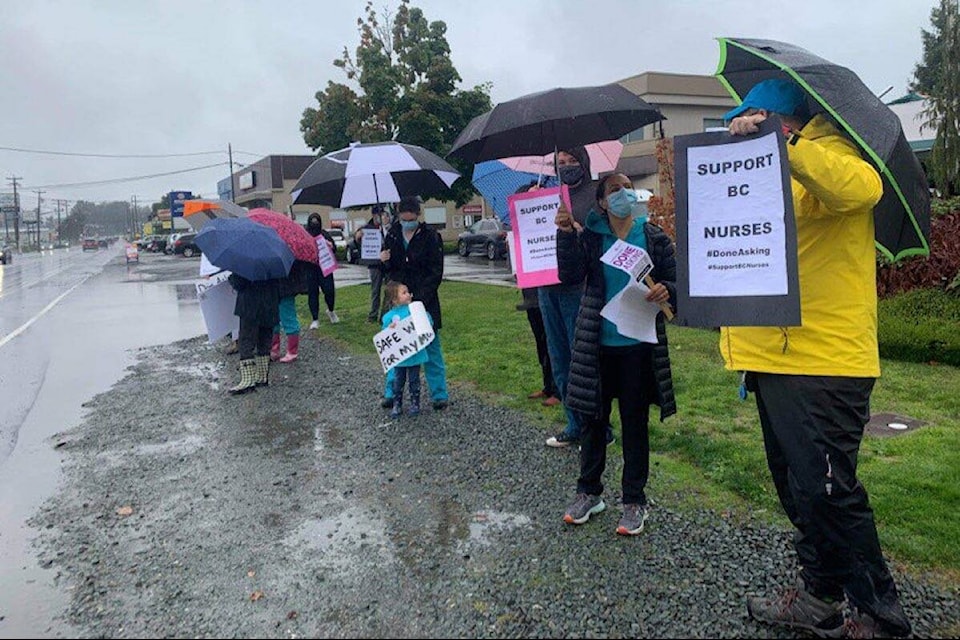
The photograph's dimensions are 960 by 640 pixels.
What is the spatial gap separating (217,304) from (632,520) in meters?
6.34

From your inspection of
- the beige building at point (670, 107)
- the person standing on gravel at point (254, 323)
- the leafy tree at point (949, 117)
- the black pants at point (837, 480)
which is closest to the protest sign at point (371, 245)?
the person standing on gravel at point (254, 323)

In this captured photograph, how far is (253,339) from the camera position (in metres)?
A: 8.10

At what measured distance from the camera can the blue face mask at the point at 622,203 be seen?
154 inches

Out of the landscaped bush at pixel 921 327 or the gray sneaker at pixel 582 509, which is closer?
the gray sneaker at pixel 582 509

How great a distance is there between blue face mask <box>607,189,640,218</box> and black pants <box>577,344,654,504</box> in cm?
70

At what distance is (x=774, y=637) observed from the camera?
10.1ft

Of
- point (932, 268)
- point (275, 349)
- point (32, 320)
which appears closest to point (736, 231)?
point (932, 268)

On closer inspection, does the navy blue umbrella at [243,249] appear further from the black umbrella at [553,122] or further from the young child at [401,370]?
the black umbrella at [553,122]

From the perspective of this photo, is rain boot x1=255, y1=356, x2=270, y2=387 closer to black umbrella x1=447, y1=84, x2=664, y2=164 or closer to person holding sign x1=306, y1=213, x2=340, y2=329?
person holding sign x1=306, y1=213, x2=340, y2=329

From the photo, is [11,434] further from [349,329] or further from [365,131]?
[365,131]

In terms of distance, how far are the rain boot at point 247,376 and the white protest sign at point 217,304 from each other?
0.88 meters

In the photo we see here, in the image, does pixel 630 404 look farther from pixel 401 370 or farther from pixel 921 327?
pixel 921 327

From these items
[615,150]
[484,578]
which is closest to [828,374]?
[484,578]

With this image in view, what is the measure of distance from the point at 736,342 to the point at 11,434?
662cm
